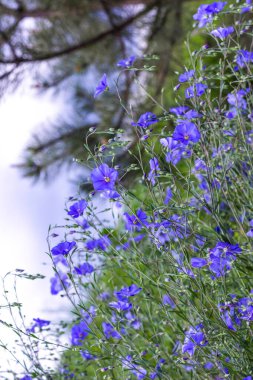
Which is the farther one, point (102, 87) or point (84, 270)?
point (84, 270)

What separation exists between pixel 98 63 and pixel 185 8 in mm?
495

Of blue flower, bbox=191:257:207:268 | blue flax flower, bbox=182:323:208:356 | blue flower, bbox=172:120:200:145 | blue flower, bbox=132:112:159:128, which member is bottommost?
blue flax flower, bbox=182:323:208:356

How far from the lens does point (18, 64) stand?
2.91m

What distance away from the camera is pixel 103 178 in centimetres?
93

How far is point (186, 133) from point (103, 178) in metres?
0.13

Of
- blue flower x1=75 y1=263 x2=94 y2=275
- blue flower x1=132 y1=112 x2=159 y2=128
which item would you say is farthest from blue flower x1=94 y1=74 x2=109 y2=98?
blue flower x1=75 y1=263 x2=94 y2=275

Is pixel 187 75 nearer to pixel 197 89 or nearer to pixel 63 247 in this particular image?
pixel 197 89

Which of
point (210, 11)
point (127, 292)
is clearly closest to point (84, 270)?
point (127, 292)

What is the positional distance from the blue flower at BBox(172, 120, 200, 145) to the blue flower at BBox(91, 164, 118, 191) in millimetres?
102

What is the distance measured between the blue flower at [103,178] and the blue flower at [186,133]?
10 cm

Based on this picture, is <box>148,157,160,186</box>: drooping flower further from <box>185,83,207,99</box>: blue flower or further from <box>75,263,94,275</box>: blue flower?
<box>75,263,94,275</box>: blue flower

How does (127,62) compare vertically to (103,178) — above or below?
above

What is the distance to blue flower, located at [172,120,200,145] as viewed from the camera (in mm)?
942

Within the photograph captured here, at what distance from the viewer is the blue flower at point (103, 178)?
36.0 inches
